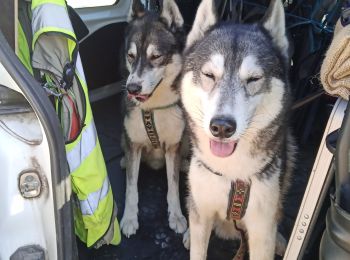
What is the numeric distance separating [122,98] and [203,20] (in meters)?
0.99

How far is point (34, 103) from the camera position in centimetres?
126

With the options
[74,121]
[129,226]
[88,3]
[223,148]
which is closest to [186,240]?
[129,226]

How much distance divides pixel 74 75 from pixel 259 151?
78cm

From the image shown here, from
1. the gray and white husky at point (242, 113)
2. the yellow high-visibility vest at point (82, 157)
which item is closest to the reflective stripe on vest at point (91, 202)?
the yellow high-visibility vest at point (82, 157)

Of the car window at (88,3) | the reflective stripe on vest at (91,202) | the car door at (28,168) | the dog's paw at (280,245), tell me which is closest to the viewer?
the car door at (28,168)

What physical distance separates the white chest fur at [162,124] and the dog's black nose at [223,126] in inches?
37.0

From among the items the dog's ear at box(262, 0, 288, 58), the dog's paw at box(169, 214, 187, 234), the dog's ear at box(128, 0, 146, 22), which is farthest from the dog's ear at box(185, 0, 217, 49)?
the dog's paw at box(169, 214, 187, 234)

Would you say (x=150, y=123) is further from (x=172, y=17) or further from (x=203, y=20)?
A: (x=203, y=20)

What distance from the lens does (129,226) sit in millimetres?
2273

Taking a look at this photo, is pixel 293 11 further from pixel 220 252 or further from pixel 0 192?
pixel 0 192

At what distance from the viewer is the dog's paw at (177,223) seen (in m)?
2.29

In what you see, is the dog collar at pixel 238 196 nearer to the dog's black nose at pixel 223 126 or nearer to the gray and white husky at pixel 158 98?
the dog's black nose at pixel 223 126

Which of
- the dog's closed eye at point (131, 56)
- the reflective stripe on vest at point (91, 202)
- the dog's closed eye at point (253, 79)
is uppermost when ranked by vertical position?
the dog's closed eye at point (253, 79)

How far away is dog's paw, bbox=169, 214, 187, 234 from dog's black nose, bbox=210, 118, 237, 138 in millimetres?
958
